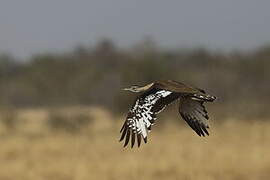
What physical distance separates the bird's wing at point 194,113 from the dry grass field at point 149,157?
20.1ft

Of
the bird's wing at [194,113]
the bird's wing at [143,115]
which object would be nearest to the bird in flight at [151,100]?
the bird's wing at [143,115]

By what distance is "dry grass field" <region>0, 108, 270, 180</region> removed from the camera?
985 cm

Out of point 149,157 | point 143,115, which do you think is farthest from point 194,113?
point 149,157

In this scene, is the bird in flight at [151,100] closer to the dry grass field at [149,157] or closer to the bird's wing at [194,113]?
the bird's wing at [194,113]

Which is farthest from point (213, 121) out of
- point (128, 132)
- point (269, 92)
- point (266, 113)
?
point (128, 132)

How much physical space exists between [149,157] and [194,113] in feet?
27.6

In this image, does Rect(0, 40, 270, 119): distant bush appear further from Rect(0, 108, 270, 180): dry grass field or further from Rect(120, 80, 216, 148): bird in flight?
Rect(120, 80, 216, 148): bird in flight

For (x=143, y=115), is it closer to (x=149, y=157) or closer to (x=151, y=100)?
(x=151, y=100)

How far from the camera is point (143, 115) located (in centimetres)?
271

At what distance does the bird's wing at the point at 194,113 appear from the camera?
314cm

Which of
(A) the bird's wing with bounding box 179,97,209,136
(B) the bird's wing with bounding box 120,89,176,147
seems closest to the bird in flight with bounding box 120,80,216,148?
(B) the bird's wing with bounding box 120,89,176,147

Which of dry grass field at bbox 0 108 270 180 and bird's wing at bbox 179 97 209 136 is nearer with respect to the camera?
bird's wing at bbox 179 97 209 136

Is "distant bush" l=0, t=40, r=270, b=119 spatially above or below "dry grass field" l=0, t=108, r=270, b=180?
above

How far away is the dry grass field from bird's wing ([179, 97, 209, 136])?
20.1 ft
